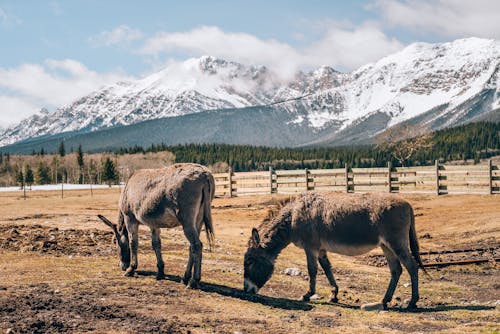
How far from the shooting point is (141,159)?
181500 mm

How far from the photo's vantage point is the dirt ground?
9.90 m

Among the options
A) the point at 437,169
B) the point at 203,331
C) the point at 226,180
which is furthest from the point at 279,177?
the point at 203,331

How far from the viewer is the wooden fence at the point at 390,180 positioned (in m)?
38.7

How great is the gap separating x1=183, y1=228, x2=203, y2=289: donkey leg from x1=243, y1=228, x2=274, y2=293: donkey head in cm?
109

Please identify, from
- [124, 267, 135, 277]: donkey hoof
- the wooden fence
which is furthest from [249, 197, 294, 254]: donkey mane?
the wooden fence

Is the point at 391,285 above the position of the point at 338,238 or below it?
below

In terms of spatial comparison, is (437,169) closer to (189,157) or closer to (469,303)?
(469,303)

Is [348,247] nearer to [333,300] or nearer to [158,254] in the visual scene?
[333,300]

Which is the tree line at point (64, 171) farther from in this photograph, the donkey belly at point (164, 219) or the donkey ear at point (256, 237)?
the donkey ear at point (256, 237)

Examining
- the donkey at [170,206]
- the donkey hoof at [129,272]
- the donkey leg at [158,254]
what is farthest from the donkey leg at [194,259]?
the donkey hoof at [129,272]

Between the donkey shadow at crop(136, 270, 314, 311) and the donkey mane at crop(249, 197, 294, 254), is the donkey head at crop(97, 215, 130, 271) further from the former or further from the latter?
the donkey mane at crop(249, 197, 294, 254)

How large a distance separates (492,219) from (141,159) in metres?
163

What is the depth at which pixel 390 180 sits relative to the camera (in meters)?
44.0

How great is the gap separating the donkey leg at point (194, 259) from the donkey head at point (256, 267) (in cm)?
109
